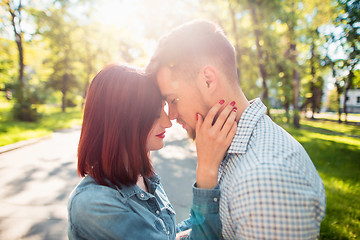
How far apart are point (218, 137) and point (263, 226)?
21.9 inches

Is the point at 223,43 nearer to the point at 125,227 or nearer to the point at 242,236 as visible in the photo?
the point at 242,236

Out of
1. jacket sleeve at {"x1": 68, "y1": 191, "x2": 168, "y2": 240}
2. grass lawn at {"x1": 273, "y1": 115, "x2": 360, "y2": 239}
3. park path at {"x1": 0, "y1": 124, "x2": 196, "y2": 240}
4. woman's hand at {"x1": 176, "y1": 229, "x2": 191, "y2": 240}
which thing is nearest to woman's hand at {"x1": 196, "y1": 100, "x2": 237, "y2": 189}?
jacket sleeve at {"x1": 68, "y1": 191, "x2": 168, "y2": 240}

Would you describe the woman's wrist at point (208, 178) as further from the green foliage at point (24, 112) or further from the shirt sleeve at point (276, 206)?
the green foliage at point (24, 112)

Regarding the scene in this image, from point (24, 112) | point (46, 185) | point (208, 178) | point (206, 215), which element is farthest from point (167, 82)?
point (24, 112)

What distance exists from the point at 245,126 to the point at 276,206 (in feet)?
1.68

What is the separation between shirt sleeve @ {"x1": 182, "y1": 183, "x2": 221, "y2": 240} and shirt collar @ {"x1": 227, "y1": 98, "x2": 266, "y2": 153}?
28cm

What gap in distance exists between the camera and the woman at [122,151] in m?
1.22

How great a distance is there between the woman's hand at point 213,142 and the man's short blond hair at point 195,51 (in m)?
0.30

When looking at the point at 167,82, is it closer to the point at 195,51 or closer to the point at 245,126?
the point at 195,51

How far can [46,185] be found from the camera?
505cm

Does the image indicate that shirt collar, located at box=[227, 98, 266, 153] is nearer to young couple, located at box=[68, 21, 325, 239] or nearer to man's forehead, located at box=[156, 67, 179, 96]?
young couple, located at box=[68, 21, 325, 239]

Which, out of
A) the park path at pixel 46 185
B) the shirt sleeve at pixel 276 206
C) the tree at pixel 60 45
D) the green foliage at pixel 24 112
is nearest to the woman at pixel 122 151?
the shirt sleeve at pixel 276 206

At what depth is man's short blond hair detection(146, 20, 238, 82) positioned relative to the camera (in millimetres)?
1560

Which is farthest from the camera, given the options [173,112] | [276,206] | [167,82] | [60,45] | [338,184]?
[60,45]
